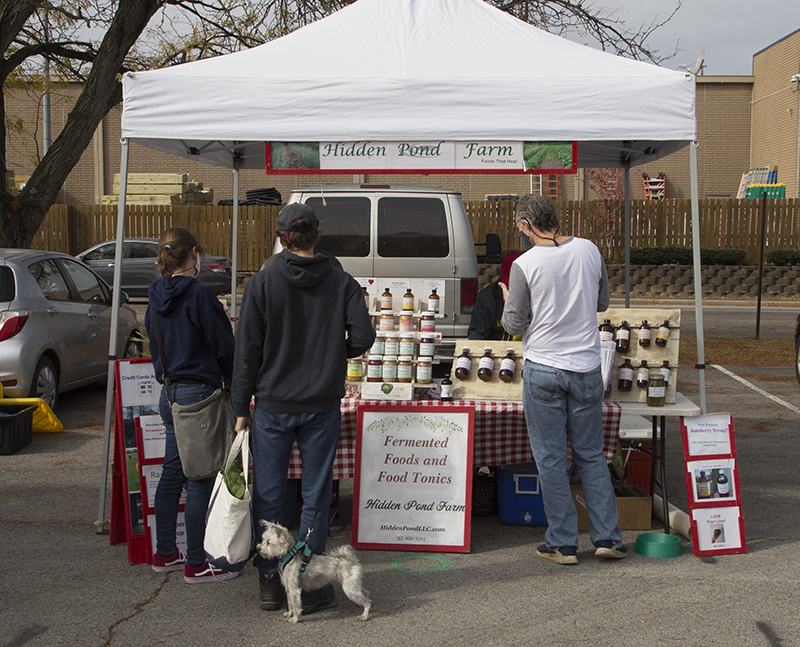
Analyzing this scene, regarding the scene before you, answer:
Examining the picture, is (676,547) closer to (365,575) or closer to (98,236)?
(365,575)

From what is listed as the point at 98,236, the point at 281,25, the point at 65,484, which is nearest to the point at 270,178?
the point at 98,236

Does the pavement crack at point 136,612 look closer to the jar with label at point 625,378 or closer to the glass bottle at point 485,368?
the glass bottle at point 485,368

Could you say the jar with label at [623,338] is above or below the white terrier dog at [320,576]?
above

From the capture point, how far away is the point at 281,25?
→ 12227 mm

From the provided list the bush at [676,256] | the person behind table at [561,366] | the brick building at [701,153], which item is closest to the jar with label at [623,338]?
the person behind table at [561,366]

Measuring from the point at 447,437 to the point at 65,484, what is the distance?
3193 millimetres

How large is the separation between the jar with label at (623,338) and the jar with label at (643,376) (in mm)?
141

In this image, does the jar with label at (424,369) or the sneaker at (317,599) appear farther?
the jar with label at (424,369)

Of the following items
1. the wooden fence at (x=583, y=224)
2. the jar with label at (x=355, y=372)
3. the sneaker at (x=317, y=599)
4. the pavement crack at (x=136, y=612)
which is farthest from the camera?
the wooden fence at (x=583, y=224)

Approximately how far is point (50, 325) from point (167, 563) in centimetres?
444

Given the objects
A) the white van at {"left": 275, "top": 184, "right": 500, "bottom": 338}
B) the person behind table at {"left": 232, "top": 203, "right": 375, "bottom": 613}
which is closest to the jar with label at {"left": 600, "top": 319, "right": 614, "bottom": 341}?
the person behind table at {"left": 232, "top": 203, "right": 375, "bottom": 613}

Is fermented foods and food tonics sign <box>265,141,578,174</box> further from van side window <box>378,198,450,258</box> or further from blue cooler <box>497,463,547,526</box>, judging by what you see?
van side window <box>378,198,450,258</box>

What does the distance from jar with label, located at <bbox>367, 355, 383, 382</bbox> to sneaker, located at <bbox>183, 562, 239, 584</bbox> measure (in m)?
1.40

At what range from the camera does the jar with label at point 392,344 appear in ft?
16.3
